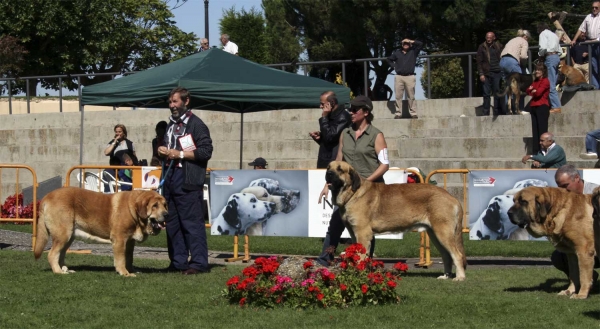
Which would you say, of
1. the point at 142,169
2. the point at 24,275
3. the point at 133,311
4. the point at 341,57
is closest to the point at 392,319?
Result: the point at 133,311

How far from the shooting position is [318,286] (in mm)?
8414

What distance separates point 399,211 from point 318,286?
8.49ft

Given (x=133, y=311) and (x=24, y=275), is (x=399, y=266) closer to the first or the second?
(x=133, y=311)

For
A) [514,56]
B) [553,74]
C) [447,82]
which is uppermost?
[447,82]

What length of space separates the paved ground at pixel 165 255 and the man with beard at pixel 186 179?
6.60 feet

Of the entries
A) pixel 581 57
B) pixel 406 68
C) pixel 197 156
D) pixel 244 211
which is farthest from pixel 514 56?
pixel 197 156

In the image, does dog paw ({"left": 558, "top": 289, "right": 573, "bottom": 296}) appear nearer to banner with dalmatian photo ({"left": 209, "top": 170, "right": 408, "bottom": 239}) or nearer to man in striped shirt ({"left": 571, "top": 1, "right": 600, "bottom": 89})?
banner with dalmatian photo ({"left": 209, "top": 170, "right": 408, "bottom": 239})

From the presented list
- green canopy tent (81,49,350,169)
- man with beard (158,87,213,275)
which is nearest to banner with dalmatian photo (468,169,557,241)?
man with beard (158,87,213,275)

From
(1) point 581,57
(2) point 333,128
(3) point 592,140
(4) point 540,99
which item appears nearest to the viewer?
(2) point 333,128

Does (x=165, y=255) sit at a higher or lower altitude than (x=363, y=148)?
lower

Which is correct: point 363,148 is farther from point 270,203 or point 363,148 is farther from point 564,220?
point 564,220

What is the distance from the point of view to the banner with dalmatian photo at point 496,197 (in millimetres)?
12133

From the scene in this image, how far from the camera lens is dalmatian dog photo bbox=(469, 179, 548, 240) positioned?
12.1 meters

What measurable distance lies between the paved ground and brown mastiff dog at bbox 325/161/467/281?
6.58 feet
